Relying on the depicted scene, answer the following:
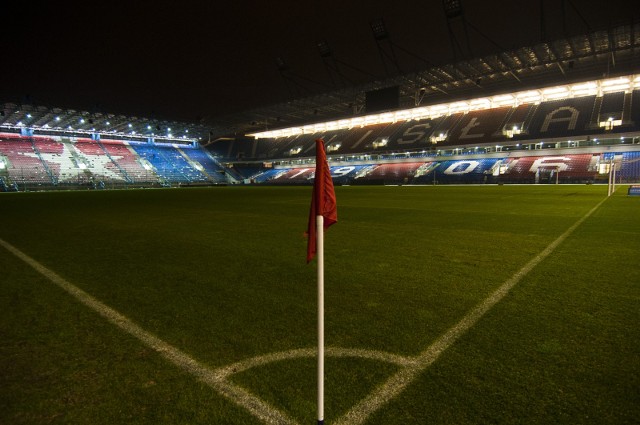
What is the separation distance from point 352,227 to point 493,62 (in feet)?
144

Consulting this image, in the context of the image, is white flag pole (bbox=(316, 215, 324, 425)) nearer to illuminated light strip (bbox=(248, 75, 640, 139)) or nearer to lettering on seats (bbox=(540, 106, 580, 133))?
lettering on seats (bbox=(540, 106, 580, 133))

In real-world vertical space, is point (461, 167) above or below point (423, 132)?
below

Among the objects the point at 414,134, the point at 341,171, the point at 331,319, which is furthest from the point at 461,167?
the point at 331,319

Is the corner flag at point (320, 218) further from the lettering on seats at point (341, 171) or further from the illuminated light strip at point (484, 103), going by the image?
the illuminated light strip at point (484, 103)

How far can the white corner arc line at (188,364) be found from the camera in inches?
81.6

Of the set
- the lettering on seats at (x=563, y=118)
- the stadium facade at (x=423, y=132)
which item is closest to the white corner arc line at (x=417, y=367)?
the stadium facade at (x=423, y=132)

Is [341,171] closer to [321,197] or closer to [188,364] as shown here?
[188,364]

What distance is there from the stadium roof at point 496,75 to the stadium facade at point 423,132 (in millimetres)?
181

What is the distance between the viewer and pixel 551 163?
40469 mm

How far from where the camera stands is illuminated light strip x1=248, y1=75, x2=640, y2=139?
4353 centimetres

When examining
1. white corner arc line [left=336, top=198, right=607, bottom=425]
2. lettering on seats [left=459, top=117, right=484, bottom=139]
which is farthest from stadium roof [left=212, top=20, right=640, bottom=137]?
white corner arc line [left=336, top=198, right=607, bottom=425]

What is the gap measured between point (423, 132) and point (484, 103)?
9.79 meters

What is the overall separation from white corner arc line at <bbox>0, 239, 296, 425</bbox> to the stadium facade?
40.8m

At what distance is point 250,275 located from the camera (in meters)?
4.97
